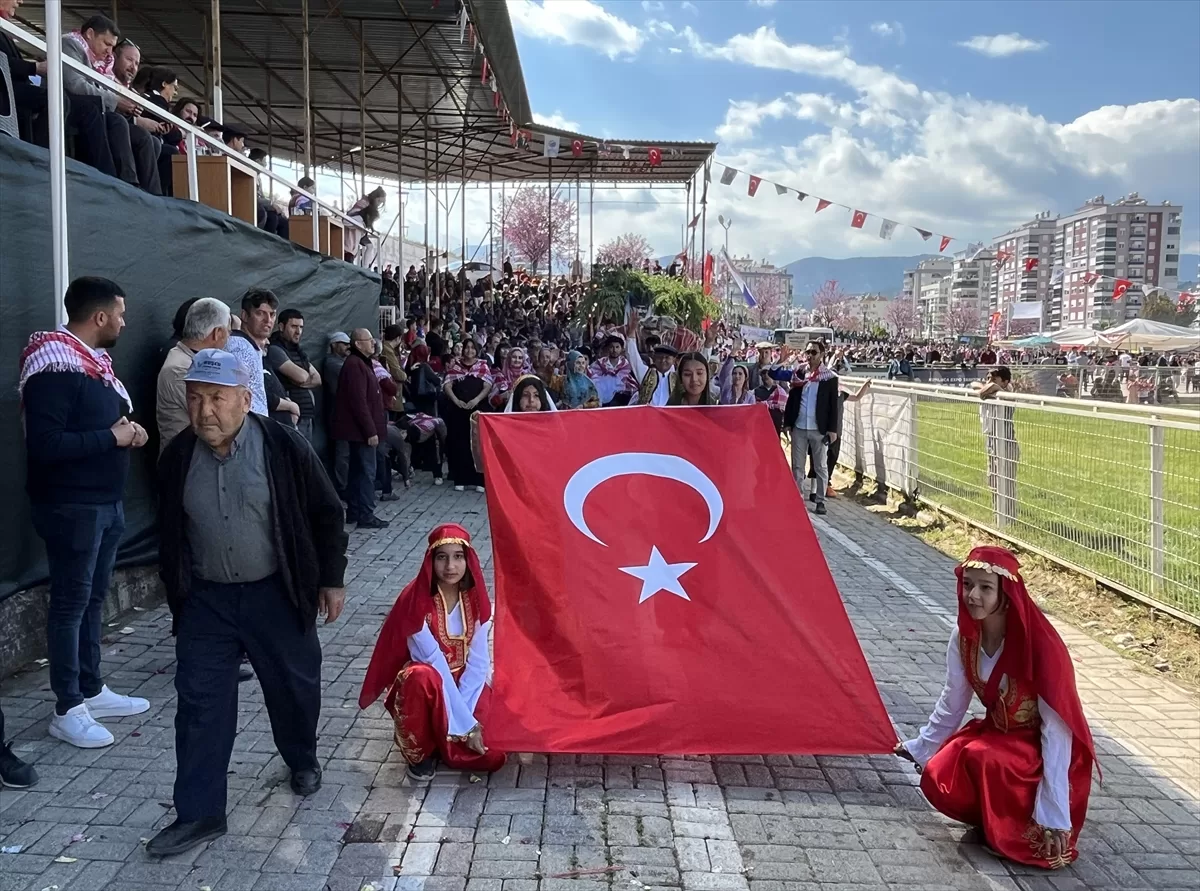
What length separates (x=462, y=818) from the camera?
3645 millimetres

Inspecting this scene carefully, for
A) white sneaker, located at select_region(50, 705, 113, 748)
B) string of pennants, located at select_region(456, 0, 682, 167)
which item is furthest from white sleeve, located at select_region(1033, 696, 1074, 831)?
string of pennants, located at select_region(456, 0, 682, 167)

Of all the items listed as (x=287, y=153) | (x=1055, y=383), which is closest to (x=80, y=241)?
(x=287, y=153)

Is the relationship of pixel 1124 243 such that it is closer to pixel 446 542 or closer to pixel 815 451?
pixel 815 451

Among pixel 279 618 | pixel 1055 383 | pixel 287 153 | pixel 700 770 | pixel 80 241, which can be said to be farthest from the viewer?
pixel 1055 383

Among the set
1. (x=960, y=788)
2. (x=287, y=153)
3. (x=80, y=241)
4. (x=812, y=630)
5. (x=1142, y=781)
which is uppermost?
(x=287, y=153)

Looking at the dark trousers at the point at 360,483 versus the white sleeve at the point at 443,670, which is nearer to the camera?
the white sleeve at the point at 443,670

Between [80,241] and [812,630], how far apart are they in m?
4.77

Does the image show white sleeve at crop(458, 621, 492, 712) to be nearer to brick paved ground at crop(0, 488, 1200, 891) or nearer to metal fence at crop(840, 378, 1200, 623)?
brick paved ground at crop(0, 488, 1200, 891)

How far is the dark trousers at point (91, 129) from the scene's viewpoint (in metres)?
5.84

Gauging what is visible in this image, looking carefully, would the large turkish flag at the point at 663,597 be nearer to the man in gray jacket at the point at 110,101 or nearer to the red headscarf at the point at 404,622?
the red headscarf at the point at 404,622

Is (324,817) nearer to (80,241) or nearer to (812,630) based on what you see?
(812,630)

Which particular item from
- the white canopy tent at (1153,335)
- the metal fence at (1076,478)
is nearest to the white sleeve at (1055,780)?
the metal fence at (1076,478)

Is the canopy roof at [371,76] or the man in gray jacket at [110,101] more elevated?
the canopy roof at [371,76]

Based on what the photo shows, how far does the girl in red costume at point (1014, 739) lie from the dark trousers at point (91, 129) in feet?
19.0
